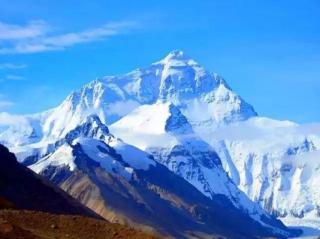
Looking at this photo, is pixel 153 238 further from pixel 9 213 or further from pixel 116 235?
pixel 9 213

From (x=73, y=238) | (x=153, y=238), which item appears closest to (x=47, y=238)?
(x=73, y=238)

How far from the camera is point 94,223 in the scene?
46.0 metres

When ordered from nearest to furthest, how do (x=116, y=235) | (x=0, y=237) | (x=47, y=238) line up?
(x=0, y=237)
(x=47, y=238)
(x=116, y=235)

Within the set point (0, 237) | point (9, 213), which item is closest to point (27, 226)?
point (9, 213)

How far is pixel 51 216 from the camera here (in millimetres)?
46188

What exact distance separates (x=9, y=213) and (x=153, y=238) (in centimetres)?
763

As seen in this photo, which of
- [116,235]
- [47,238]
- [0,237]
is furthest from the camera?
[116,235]

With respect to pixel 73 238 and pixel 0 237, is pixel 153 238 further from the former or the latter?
pixel 0 237

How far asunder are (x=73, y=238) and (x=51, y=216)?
285cm

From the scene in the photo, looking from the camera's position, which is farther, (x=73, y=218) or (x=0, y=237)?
(x=73, y=218)

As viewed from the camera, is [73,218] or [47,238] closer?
[47,238]

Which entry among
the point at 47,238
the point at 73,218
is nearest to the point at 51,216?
the point at 73,218

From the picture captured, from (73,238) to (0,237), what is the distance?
5184 millimetres

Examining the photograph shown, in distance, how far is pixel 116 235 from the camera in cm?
4494
